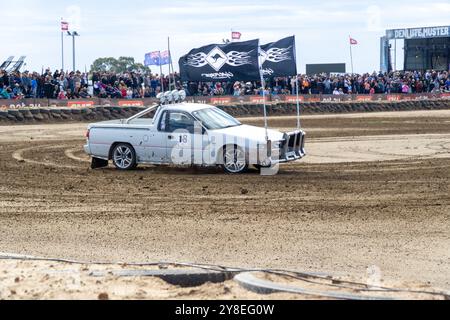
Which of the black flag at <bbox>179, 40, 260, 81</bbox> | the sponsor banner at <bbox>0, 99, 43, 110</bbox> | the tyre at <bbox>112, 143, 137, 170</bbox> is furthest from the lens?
the sponsor banner at <bbox>0, 99, 43, 110</bbox>

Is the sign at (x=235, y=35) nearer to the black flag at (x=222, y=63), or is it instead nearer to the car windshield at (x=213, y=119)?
the black flag at (x=222, y=63)

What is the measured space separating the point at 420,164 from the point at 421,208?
20.6 feet

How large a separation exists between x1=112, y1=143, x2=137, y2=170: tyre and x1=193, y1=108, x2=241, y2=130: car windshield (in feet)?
5.22

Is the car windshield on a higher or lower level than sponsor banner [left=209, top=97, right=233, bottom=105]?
lower

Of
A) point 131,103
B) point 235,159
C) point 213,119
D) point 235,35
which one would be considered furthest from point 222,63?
point 235,35

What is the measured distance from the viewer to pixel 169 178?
16688 mm

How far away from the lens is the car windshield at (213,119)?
1755 centimetres

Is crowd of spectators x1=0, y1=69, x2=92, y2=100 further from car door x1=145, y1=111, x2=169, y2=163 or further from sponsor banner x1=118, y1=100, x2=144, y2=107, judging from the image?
car door x1=145, y1=111, x2=169, y2=163

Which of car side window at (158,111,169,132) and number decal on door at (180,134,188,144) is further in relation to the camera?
car side window at (158,111,169,132)

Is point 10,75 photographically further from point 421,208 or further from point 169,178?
point 421,208

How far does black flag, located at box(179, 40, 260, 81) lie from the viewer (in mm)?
21109

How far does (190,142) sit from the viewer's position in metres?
17.4

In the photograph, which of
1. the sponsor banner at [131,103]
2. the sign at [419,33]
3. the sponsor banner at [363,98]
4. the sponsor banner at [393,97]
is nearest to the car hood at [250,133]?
the sponsor banner at [131,103]

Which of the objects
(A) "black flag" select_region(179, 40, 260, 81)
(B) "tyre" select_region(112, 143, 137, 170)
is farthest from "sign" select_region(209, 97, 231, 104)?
(B) "tyre" select_region(112, 143, 137, 170)
